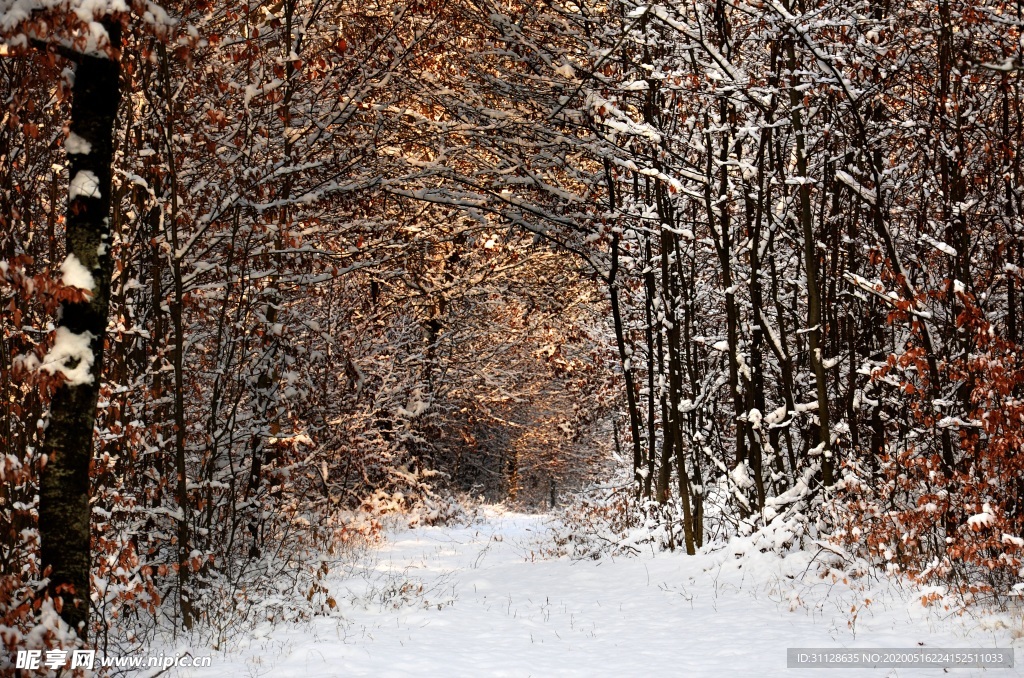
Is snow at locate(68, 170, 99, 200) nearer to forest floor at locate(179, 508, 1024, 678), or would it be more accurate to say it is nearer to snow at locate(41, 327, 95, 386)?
snow at locate(41, 327, 95, 386)

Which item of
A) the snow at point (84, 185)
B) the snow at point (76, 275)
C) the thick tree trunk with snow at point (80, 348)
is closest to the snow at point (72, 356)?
the thick tree trunk with snow at point (80, 348)

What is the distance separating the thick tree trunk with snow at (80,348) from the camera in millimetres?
5238

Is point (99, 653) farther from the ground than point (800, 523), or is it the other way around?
point (800, 523)

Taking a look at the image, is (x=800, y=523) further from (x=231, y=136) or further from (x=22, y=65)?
(x=22, y=65)

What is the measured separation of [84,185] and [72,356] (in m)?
1.13

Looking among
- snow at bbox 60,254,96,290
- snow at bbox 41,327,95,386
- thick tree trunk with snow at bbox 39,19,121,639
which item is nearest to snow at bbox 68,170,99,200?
thick tree trunk with snow at bbox 39,19,121,639

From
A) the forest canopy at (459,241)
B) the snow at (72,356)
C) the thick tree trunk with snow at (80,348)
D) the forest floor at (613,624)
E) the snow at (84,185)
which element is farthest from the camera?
the forest floor at (613,624)

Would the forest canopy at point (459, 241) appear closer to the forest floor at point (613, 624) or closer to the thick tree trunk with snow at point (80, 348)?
the thick tree trunk with snow at point (80, 348)

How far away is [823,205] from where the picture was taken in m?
10.3

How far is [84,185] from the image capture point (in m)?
5.37

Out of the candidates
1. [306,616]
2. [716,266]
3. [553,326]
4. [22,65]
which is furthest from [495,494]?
[22,65]

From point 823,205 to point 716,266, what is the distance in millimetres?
1755

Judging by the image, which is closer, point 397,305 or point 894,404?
point 894,404

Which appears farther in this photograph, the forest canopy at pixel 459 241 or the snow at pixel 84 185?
the forest canopy at pixel 459 241
